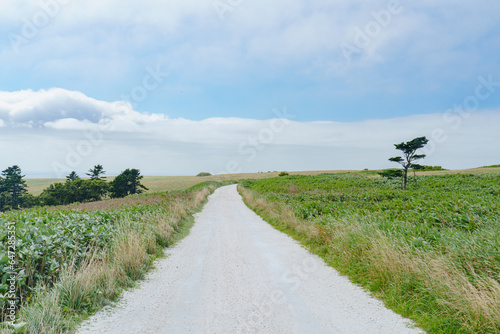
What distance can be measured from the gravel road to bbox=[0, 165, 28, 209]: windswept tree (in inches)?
3069

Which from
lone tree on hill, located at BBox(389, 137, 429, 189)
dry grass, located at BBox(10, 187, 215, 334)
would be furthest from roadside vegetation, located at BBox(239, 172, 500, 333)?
lone tree on hill, located at BBox(389, 137, 429, 189)

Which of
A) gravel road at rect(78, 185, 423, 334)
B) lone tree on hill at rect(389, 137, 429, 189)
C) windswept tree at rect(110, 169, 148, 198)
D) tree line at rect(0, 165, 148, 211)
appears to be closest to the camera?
gravel road at rect(78, 185, 423, 334)

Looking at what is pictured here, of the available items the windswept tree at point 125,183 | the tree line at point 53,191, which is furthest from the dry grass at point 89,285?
the windswept tree at point 125,183

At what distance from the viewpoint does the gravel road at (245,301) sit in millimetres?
4559

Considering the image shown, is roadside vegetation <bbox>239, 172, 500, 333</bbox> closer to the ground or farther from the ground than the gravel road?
farther from the ground

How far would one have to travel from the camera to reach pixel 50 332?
403 cm

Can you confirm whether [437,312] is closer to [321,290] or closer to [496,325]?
[496,325]

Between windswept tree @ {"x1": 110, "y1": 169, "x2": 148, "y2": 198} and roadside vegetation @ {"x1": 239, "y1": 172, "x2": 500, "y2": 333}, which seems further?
windswept tree @ {"x1": 110, "y1": 169, "x2": 148, "y2": 198}

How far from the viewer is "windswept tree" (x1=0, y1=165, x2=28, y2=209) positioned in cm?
6538

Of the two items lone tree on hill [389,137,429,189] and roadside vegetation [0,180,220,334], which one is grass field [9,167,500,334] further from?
lone tree on hill [389,137,429,189]

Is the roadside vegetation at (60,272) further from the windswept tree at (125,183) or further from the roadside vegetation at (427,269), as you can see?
the windswept tree at (125,183)

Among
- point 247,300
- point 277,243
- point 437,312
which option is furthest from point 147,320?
point 277,243

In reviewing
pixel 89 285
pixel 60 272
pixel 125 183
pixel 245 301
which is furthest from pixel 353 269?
pixel 125 183

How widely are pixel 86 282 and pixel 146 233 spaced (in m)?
4.69
